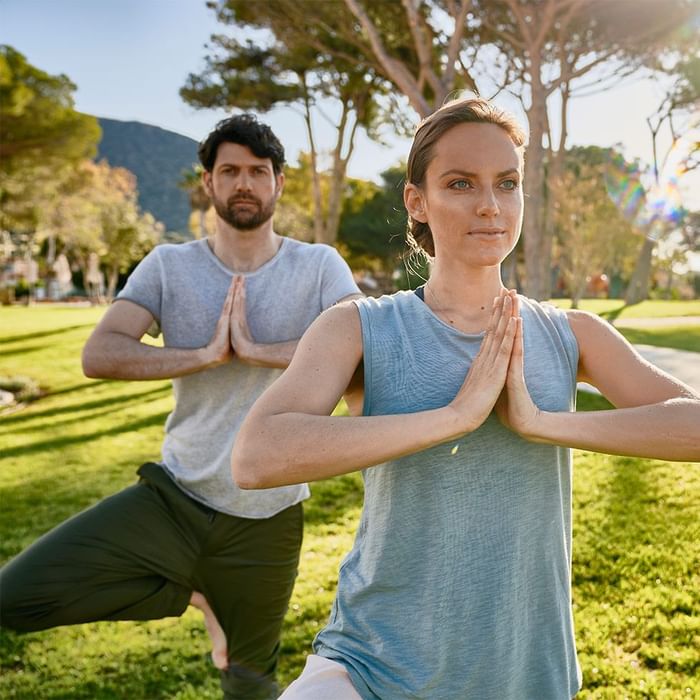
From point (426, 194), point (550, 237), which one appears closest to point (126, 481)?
point (426, 194)

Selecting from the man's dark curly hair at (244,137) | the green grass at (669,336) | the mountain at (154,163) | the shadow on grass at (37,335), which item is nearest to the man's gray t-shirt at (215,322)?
the man's dark curly hair at (244,137)

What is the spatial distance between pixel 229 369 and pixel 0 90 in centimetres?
1807

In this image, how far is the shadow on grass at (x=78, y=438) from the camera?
9484mm

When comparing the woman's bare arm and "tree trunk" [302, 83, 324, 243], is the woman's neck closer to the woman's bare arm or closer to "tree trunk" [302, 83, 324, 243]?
the woman's bare arm

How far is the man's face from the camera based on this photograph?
10.4 ft

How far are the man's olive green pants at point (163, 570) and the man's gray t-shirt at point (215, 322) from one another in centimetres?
10

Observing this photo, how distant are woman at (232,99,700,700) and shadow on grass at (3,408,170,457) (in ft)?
29.1

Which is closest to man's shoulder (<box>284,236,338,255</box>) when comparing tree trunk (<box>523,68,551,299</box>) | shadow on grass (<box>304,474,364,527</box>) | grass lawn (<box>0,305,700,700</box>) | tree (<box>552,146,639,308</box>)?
grass lawn (<box>0,305,700,700</box>)

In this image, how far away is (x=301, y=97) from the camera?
1728cm

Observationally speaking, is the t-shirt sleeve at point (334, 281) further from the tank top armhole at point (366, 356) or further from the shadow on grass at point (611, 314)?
Result: the shadow on grass at point (611, 314)

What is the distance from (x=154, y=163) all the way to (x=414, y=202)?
20439 cm

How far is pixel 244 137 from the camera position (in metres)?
3.19

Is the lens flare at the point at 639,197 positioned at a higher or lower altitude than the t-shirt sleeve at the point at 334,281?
higher

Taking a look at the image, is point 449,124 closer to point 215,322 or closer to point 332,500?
point 215,322
